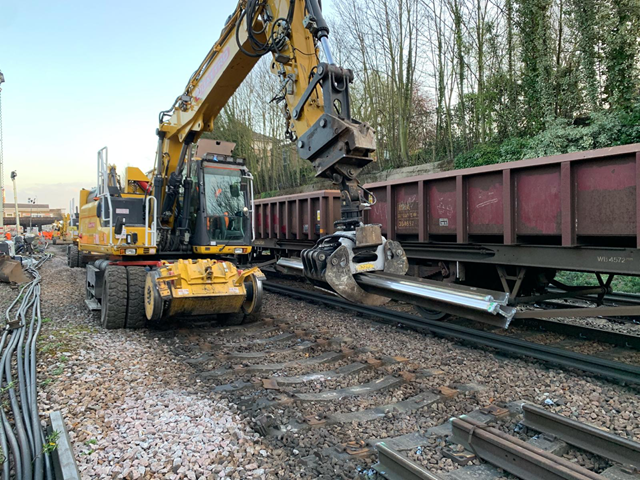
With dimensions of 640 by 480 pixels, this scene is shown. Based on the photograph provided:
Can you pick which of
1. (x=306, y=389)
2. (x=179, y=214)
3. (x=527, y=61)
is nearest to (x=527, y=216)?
(x=306, y=389)

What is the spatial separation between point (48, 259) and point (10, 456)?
72.4 ft

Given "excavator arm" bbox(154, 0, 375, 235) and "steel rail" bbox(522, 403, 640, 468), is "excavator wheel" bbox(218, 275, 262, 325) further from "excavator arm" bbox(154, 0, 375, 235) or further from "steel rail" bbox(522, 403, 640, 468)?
"steel rail" bbox(522, 403, 640, 468)

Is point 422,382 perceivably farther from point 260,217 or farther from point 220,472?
point 260,217

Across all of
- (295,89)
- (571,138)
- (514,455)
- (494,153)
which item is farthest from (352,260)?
(494,153)

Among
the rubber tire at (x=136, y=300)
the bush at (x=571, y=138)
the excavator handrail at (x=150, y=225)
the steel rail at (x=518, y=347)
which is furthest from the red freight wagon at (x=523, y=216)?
the bush at (x=571, y=138)

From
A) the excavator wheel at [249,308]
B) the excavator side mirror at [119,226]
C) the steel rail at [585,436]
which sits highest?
the excavator side mirror at [119,226]

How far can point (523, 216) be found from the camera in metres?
6.08

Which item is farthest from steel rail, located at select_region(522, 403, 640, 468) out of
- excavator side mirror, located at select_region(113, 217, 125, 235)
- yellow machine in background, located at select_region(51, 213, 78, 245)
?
yellow machine in background, located at select_region(51, 213, 78, 245)

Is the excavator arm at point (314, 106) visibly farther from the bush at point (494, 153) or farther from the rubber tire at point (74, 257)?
the rubber tire at point (74, 257)

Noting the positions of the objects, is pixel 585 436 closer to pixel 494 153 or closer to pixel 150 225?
pixel 150 225

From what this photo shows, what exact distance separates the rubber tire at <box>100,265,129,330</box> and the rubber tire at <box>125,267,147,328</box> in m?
0.07

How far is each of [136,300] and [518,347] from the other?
5.48m

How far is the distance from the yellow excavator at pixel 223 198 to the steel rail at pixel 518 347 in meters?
Answer: 2.10

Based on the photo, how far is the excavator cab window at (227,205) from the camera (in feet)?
25.3
